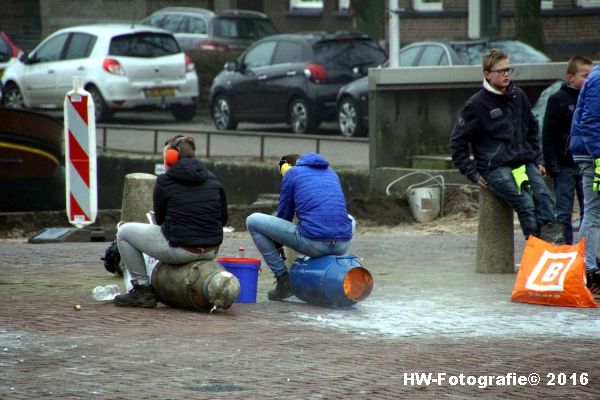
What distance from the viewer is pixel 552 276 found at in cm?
1101

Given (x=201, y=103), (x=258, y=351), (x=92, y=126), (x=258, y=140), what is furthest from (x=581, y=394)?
(x=201, y=103)

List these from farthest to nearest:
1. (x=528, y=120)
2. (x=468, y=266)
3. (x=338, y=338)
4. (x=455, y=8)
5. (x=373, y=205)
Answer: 1. (x=455, y=8)
2. (x=373, y=205)
3. (x=468, y=266)
4. (x=528, y=120)
5. (x=338, y=338)

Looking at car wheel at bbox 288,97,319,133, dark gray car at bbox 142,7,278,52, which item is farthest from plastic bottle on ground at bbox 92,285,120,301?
dark gray car at bbox 142,7,278,52

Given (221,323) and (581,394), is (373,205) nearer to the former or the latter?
(221,323)

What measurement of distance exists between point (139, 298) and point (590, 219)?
139 inches

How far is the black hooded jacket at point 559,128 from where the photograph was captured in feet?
40.5

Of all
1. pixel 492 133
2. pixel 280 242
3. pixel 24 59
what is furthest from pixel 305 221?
pixel 24 59

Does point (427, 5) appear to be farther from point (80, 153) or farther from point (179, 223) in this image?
point (179, 223)

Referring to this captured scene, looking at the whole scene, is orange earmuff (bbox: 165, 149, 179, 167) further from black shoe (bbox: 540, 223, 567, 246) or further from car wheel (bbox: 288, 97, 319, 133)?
car wheel (bbox: 288, 97, 319, 133)

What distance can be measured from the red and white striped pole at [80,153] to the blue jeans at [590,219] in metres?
5.97

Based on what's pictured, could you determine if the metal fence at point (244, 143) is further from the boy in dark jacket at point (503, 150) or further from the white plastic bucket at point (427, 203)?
the boy in dark jacket at point (503, 150)

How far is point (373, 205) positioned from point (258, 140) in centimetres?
560

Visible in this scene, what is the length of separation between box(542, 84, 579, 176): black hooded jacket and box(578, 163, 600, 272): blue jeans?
88 centimetres

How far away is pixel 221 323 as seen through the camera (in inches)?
397
